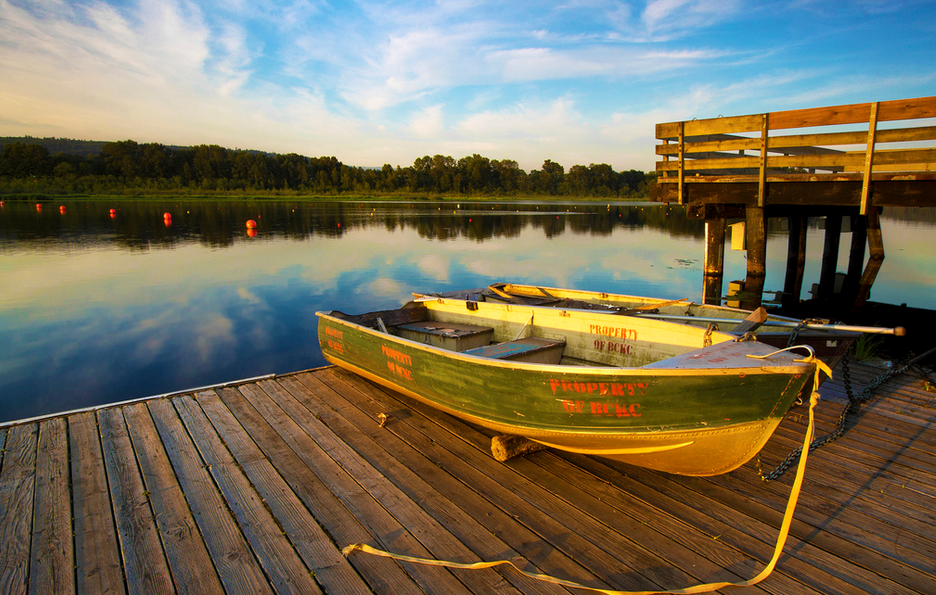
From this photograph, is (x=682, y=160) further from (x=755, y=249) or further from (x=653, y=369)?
(x=653, y=369)

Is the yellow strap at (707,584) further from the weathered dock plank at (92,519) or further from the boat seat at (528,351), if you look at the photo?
the boat seat at (528,351)

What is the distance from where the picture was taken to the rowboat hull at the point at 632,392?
319cm

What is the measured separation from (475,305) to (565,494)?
10.9ft

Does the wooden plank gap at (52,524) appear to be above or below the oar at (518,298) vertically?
below

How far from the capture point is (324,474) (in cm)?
418

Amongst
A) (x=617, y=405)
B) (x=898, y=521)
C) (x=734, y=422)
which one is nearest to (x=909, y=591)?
(x=898, y=521)

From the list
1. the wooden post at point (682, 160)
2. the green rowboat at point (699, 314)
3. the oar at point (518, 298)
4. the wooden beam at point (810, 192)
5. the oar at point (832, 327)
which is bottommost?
the oar at point (518, 298)

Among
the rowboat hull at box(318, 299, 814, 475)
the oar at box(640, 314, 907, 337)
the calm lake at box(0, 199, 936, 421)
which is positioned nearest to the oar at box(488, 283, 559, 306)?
the rowboat hull at box(318, 299, 814, 475)

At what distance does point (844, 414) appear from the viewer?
189 inches

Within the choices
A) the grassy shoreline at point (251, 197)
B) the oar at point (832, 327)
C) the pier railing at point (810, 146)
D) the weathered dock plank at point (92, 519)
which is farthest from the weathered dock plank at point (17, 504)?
the grassy shoreline at point (251, 197)

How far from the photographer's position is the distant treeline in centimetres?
8112

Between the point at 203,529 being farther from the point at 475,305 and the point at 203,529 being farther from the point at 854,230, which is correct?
the point at 854,230

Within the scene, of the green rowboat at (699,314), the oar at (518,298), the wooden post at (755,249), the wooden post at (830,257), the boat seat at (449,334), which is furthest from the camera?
the wooden post at (830,257)

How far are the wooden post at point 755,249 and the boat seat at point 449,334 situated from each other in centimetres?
682
